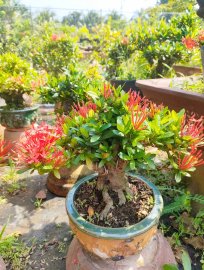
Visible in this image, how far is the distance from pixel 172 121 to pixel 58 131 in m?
0.52

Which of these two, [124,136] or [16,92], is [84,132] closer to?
[124,136]

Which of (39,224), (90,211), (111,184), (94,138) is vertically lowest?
(39,224)

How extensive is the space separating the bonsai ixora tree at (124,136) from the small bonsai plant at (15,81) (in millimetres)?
1570

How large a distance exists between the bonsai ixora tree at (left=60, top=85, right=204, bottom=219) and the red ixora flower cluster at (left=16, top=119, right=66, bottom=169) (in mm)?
75

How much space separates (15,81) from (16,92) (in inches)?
4.8

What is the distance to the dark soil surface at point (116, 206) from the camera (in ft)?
4.08

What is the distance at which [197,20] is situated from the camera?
3.59 m

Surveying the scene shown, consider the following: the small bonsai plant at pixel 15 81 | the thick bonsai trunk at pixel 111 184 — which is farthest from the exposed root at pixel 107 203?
the small bonsai plant at pixel 15 81

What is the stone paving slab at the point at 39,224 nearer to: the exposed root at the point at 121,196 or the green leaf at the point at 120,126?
the exposed root at the point at 121,196

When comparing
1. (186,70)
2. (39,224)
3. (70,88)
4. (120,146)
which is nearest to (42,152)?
(120,146)

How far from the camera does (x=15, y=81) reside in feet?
8.64

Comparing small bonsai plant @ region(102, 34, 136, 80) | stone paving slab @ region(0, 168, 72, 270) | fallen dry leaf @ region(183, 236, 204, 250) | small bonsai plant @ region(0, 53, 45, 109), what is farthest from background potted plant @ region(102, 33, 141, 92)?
fallen dry leaf @ region(183, 236, 204, 250)

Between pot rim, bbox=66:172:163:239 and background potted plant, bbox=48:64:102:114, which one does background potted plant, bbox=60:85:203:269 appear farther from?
background potted plant, bbox=48:64:102:114

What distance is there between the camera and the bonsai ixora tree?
1042 millimetres
